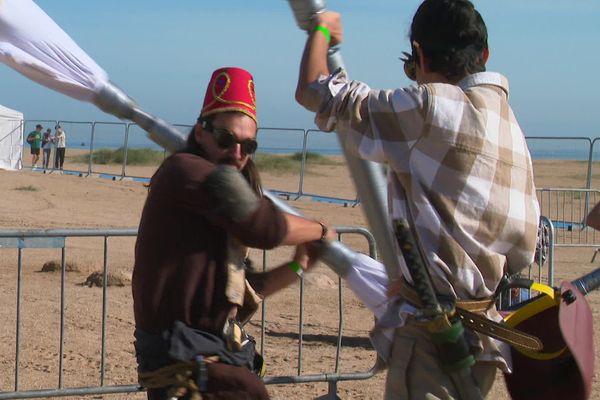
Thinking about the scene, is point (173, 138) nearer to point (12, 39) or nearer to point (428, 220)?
point (12, 39)

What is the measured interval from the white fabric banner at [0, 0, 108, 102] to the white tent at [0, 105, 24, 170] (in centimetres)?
2805

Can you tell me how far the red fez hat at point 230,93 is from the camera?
2.90m

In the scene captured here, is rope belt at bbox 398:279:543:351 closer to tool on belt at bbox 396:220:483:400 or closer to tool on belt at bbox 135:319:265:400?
tool on belt at bbox 396:220:483:400

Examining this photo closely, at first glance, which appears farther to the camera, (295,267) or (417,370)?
(295,267)

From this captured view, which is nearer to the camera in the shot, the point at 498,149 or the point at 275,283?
the point at 498,149

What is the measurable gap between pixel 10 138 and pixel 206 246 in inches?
1140

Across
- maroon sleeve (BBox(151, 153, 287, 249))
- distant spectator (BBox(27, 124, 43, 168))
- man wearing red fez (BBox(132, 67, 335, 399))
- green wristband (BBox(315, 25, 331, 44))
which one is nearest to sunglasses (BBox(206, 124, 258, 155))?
man wearing red fez (BBox(132, 67, 335, 399))

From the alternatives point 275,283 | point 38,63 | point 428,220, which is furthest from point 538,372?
point 38,63

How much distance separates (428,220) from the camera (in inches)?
110

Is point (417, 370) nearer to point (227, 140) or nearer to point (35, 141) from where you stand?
point (227, 140)

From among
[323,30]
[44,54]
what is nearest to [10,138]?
[44,54]

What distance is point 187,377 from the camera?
2.85m

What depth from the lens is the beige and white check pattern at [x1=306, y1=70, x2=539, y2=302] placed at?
108 inches

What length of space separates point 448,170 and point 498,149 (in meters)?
0.17
